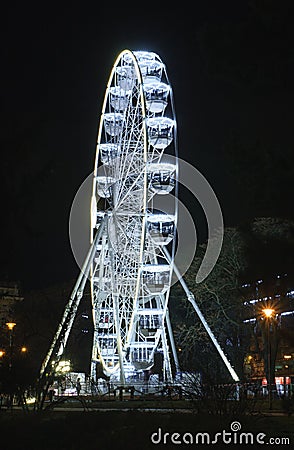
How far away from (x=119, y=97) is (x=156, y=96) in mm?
3268

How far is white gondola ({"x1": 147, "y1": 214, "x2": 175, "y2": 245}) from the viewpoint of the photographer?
140 ft

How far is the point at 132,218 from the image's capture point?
42969 millimetres

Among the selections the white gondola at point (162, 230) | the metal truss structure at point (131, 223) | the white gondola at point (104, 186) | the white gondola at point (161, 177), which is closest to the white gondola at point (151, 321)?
the metal truss structure at point (131, 223)

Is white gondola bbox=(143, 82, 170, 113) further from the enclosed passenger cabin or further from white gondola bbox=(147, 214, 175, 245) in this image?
the enclosed passenger cabin

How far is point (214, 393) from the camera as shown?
664 inches

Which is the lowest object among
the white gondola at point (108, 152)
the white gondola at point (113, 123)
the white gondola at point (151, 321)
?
the white gondola at point (151, 321)

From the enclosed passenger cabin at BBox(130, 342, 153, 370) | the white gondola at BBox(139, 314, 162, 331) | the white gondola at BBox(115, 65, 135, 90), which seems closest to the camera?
the white gondola at BBox(115, 65, 135, 90)

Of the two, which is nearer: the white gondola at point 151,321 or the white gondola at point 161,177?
the white gondola at point 161,177

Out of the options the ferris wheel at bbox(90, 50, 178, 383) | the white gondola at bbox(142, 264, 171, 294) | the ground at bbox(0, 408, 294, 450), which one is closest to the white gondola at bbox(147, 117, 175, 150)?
the ferris wheel at bbox(90, 50, 178, 383)

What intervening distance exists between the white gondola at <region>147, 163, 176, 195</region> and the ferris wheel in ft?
0.18

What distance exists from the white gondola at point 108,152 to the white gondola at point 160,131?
313cm

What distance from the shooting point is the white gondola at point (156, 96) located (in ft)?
139

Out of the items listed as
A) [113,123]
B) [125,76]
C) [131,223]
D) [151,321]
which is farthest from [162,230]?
[125,76]

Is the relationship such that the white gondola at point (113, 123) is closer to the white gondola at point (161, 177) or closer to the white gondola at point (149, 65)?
the white gondola at point (149, 65)
